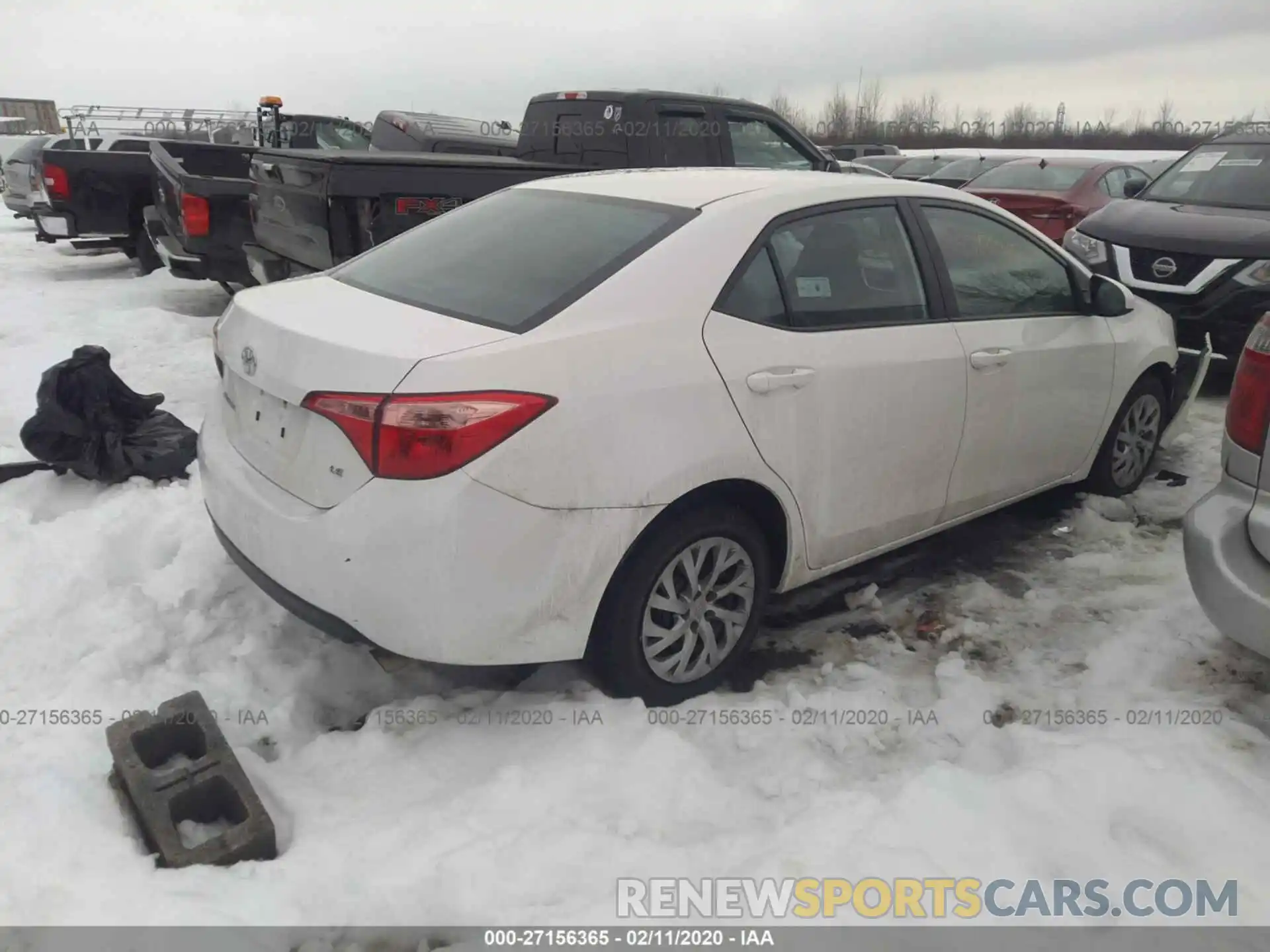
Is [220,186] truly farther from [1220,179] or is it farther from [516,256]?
[1220,179]

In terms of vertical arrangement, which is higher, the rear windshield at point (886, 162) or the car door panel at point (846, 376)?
the rear windshield at point (886, 162)

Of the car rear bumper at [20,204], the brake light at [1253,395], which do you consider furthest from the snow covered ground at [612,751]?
the car rear bumper at [20,204]

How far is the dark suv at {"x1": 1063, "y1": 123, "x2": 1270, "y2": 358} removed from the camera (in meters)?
6.43

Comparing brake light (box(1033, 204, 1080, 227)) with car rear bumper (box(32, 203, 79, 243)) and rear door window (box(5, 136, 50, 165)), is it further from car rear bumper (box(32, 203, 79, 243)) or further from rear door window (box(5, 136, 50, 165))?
rear door window (box(5, 136, 50, 165))

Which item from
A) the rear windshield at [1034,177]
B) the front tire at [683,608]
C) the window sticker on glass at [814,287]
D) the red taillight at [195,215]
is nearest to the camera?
the front tire at [683,608]

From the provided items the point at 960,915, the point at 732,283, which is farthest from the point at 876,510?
the point at 960,915

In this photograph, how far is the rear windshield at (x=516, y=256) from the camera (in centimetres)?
285

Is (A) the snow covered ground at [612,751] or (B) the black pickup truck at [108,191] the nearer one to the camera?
(A) the snow covered ground at [612,751]

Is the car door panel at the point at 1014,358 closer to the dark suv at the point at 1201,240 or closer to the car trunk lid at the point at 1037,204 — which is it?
the dark suv at the point at 1201,240

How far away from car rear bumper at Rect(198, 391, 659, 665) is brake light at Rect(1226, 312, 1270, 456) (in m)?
1.76

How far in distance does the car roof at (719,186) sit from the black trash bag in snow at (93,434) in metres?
2.25

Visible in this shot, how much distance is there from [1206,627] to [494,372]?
Answer: 110 inches

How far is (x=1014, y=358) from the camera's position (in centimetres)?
381

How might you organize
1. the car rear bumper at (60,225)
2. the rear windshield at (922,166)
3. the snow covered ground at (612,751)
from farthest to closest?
the rear windshield at (922,166) → the car rear bumper at (60,225) → the snow covered ground at (612,751)
